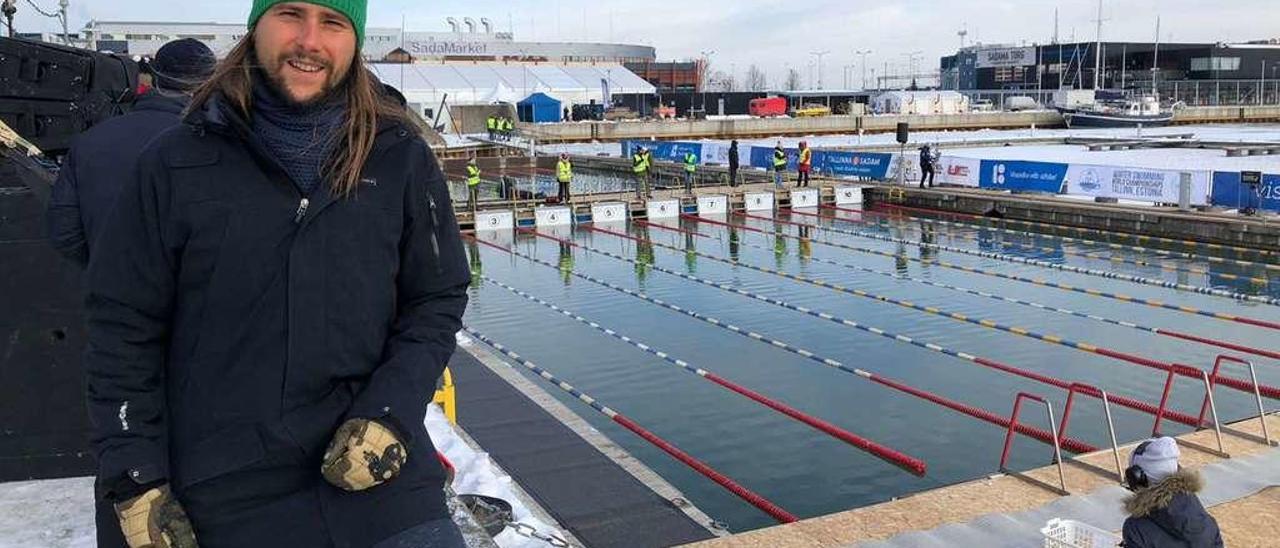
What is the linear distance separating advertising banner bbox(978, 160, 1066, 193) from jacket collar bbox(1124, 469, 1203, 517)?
2070cm

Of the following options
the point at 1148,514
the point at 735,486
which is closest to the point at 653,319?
the point at 735,486

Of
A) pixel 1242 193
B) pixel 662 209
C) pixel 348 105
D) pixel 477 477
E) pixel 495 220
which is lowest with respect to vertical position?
pixel 477 477

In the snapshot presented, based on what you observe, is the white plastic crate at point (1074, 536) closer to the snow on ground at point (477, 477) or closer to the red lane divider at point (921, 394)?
the red lane divider at point (921, 394)

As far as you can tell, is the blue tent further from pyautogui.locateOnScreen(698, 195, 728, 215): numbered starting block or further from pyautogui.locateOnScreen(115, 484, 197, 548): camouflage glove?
pyautogui.locateOnScreen(115, 484, 197, 548): camouflage glove

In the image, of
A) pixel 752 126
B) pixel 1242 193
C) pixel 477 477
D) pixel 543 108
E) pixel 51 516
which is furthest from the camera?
pixel 543 108

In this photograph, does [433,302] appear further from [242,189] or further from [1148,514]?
[1148,514]

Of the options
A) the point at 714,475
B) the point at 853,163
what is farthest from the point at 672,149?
the point at 714,475

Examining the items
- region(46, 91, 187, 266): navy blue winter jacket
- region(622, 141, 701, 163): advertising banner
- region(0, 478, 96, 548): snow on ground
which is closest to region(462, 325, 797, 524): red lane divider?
region(0, 478, 96, 548): snow on ground

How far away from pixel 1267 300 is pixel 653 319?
8.01 m

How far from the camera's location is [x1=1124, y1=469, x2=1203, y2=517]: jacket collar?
3842mm

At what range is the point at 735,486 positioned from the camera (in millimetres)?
7426

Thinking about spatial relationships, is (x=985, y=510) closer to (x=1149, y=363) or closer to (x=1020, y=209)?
(x=1149, y=363)

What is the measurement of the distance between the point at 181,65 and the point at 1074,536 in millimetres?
4098

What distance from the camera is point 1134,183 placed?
2134 centimetres
